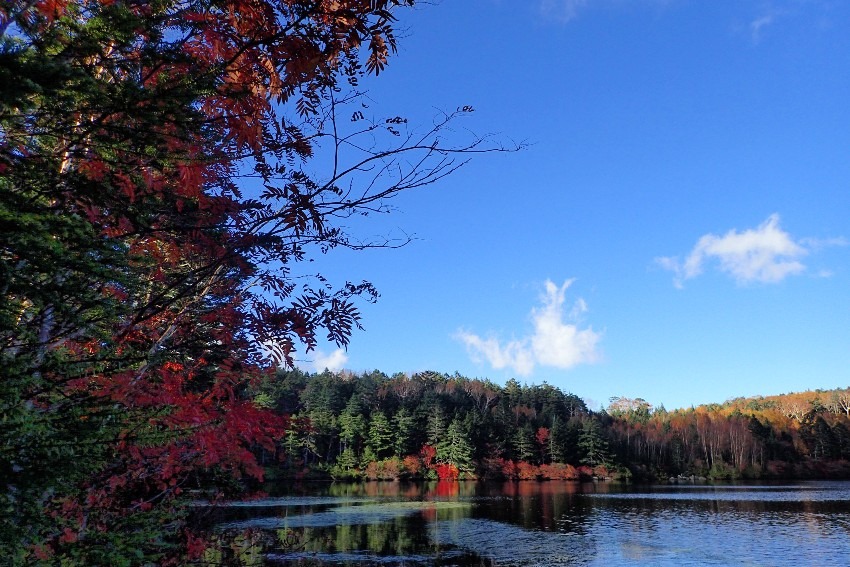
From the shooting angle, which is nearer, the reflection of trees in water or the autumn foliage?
the autumn foliage

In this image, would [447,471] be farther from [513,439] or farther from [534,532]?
[534,532]

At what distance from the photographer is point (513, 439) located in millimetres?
73250

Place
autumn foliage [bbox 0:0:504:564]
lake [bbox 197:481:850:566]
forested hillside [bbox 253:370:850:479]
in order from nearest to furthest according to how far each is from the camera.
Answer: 1. autumn foliage [bbox 0:0:504:564]
2. lake [bbox 197:481:850:566]
3. forested hillside [bbox 253:370:850:479]

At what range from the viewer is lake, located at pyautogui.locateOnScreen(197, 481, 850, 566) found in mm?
18656

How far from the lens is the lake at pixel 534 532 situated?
18656 millimetres

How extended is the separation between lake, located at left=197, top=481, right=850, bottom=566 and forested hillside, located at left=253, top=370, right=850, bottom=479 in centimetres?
2649

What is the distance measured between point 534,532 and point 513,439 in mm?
50256

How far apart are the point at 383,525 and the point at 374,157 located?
84.7 feet

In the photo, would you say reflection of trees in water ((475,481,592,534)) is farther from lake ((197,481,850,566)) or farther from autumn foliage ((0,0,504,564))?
autumn foliage ((0,0,504,564))

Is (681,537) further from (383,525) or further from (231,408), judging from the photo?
(231,408)

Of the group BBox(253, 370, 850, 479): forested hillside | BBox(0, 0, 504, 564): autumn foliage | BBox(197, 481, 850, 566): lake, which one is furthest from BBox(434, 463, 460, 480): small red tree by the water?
BBox(0, 0, 504, 564): autumn foliage

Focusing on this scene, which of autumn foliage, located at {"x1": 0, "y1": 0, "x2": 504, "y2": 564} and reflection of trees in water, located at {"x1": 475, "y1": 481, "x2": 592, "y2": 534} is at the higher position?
autumn foliage, located at {"x1": 0, "y1": 0, "x2": 504, "y2": 564}

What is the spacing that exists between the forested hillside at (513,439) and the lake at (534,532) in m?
26.5

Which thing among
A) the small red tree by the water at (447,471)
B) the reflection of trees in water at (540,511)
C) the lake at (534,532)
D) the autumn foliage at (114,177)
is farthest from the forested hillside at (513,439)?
the autumn foliage at (114,177)
